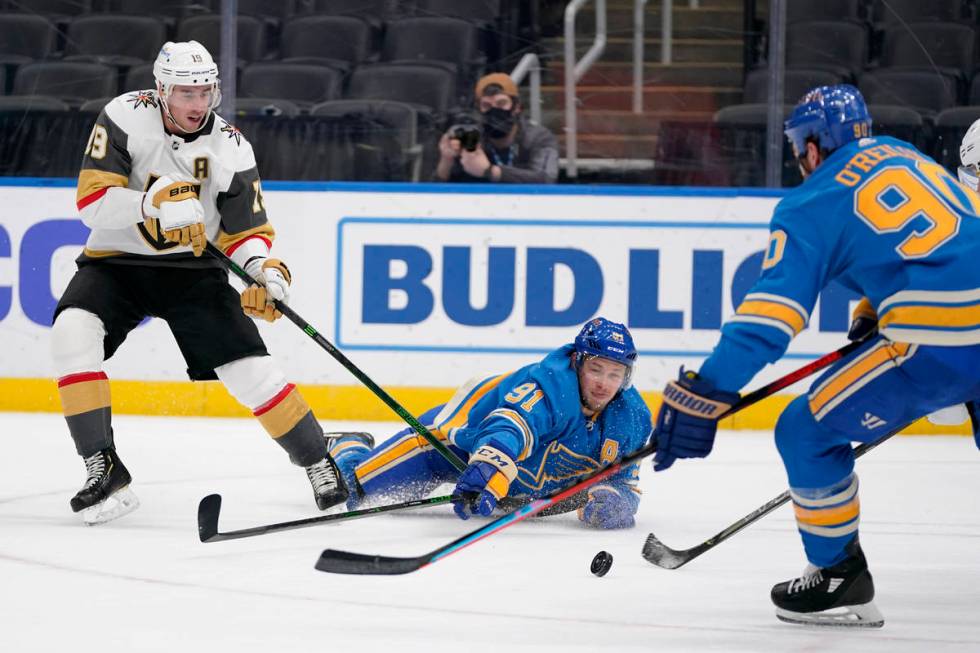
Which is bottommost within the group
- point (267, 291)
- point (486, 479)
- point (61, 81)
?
point (486, 479)

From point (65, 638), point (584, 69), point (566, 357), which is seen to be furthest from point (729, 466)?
point (65, 638)

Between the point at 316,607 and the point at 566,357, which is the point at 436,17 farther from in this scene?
the point at 316,607

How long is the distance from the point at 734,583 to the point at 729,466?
189 cm

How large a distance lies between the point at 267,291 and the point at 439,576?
3.46 ft

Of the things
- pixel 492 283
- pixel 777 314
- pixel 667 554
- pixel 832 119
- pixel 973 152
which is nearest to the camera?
pixel 777 314

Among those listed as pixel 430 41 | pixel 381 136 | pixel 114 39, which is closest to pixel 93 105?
pixel 114 39

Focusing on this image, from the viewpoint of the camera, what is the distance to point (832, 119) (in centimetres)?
272

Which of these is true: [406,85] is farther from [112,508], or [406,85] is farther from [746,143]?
[112,508]

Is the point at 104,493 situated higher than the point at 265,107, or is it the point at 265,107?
the point at 265,107

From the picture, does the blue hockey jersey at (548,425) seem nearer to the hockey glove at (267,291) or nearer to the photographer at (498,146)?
the hockey glove at (267,291)

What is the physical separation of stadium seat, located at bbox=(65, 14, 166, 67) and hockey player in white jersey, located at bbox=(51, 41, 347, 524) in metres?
2.29

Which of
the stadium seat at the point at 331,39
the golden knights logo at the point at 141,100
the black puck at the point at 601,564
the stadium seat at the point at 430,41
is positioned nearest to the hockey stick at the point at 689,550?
the black puck at the point at 601,564

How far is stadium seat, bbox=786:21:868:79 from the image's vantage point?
5.98 m

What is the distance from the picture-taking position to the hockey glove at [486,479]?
347 cm
